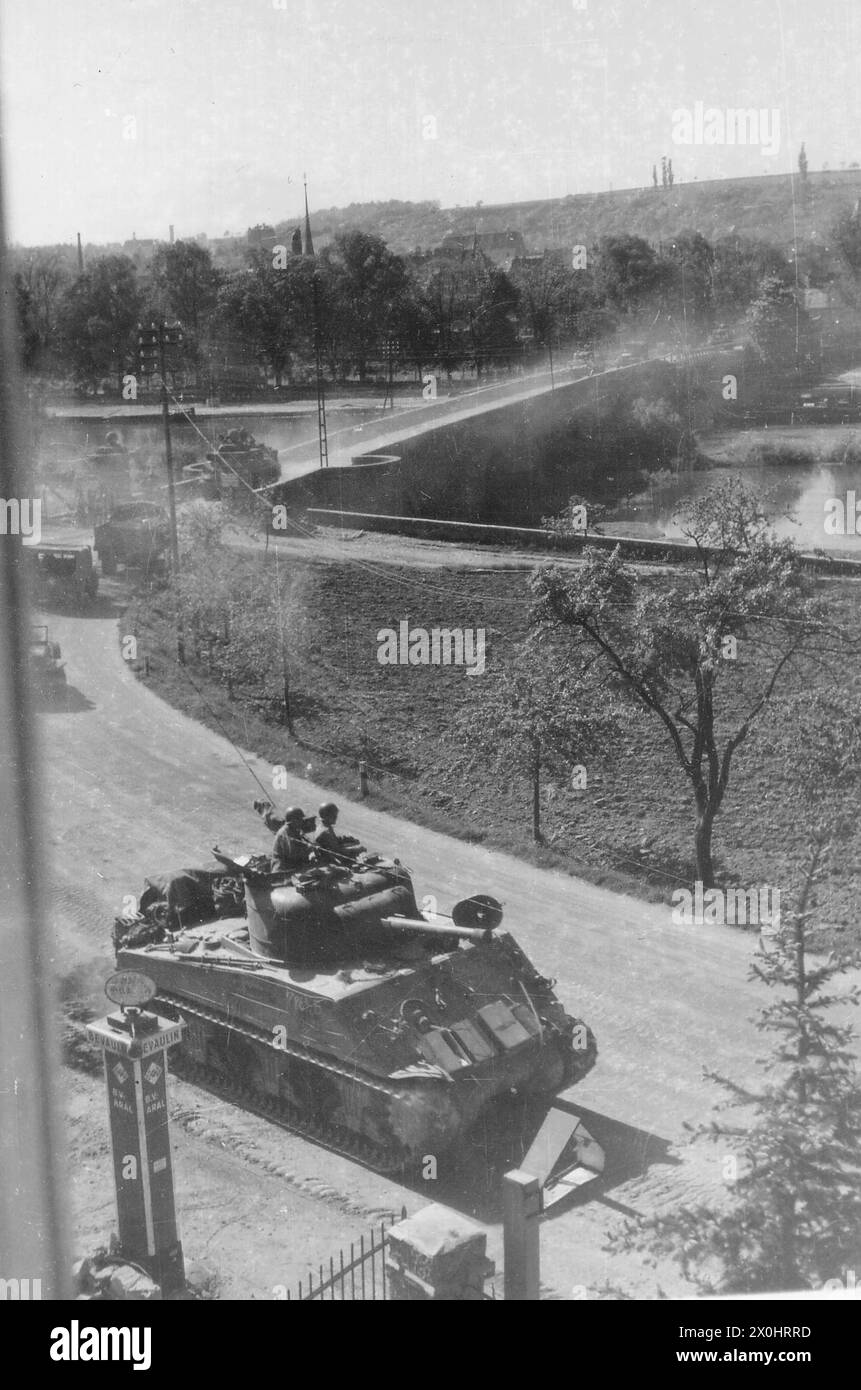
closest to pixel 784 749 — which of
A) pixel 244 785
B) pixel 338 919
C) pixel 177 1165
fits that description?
pixel 244 785

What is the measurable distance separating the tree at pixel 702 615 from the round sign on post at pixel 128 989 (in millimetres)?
9607

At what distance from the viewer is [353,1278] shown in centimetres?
892

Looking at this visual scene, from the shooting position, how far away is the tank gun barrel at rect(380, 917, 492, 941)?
12.2 meters

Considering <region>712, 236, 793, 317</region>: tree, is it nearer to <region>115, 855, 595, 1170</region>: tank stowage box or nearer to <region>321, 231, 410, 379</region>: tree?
<region>321, 231, 410, 379</region>: tree

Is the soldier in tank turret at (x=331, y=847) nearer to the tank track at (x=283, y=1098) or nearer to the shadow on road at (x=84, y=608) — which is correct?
the tank track at (x=283, y=1098)

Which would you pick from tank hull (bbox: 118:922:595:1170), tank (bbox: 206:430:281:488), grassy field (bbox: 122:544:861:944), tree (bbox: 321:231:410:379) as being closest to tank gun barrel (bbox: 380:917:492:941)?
tank hull (bbox: 118:922:595:1170)

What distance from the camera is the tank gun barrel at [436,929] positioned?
12.2 meters

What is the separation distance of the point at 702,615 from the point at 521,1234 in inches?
398

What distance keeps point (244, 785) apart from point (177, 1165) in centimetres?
926

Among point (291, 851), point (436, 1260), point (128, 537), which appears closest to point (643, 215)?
point (128, 537)

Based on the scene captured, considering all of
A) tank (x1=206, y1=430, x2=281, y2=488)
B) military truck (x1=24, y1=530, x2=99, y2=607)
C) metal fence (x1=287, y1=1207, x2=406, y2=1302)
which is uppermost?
tank (x1=206, y1=430, x2=281, y2=488)

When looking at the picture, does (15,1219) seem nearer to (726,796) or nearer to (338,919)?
(338,919)

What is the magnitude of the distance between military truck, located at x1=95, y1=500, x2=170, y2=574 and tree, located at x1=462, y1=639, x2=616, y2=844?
12.3 m

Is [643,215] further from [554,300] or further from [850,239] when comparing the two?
[554,300]
